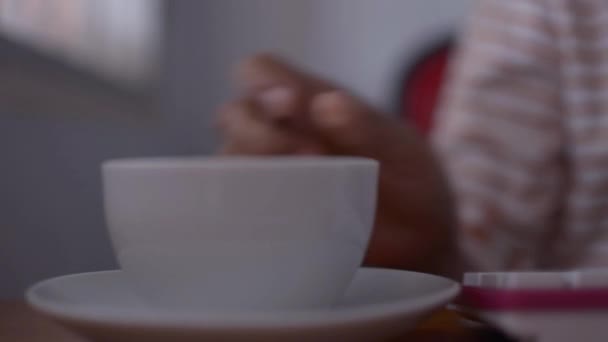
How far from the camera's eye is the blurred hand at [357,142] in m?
0.41

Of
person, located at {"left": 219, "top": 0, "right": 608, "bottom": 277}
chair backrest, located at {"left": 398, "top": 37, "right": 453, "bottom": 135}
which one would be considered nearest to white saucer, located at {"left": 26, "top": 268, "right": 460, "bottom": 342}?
person, located at {"left": 219, "top": 0, "right": 608, "bottom": 277}

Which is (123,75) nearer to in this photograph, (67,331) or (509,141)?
(509,141)

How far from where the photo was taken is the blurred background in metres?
0.82

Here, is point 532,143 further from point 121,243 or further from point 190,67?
point 190,67

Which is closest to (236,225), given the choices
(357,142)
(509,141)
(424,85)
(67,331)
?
(67,331)

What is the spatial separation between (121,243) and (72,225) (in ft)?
2.45

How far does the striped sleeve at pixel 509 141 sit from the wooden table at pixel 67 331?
51cm

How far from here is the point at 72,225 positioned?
0.95 meters

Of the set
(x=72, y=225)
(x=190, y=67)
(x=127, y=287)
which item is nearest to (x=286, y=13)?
(x=190, y=67)

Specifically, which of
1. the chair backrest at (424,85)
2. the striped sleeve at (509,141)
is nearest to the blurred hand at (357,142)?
the striped sleeve at (509,141)

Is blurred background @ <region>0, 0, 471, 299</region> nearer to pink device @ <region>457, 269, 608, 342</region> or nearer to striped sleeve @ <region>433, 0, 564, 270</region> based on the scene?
pink device @ <region>457, 269, 608, 342</region>

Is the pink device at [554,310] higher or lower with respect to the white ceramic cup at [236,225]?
lower

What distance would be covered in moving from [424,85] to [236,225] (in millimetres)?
1402

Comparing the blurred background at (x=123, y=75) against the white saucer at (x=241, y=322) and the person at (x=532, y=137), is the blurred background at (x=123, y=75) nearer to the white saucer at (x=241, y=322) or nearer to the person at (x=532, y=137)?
the white saucer at (x=241, y=322)
